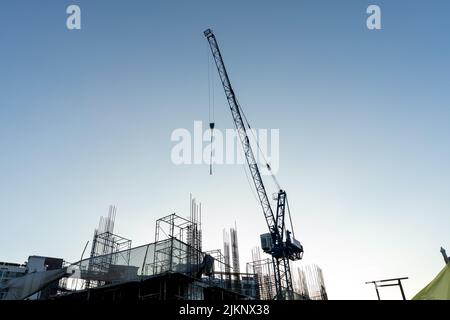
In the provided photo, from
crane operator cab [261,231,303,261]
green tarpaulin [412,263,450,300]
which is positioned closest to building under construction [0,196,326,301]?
green tarpaulin [412,263,450,300]

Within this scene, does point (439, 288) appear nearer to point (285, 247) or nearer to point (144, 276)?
point (144, 276)

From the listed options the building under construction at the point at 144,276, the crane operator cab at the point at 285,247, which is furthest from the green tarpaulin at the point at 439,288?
the crane operator cab at the point at 285,247

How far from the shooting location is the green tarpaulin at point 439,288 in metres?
8.43

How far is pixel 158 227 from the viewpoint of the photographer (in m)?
25.3

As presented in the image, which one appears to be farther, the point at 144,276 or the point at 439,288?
the point at 144,276

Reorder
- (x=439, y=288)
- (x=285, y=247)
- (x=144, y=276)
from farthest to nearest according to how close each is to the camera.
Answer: (x=285, y=247), (x=144, y=276), (x=439, y=288)

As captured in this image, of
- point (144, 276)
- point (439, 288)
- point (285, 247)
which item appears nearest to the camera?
point (439, 288)

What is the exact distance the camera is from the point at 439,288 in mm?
8680

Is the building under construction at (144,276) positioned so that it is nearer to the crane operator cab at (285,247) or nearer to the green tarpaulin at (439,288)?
the green tarpaulin at (439,288)

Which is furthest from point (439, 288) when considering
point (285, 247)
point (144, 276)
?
point (285, 247)

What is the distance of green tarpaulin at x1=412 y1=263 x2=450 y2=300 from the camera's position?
843 centimetres
